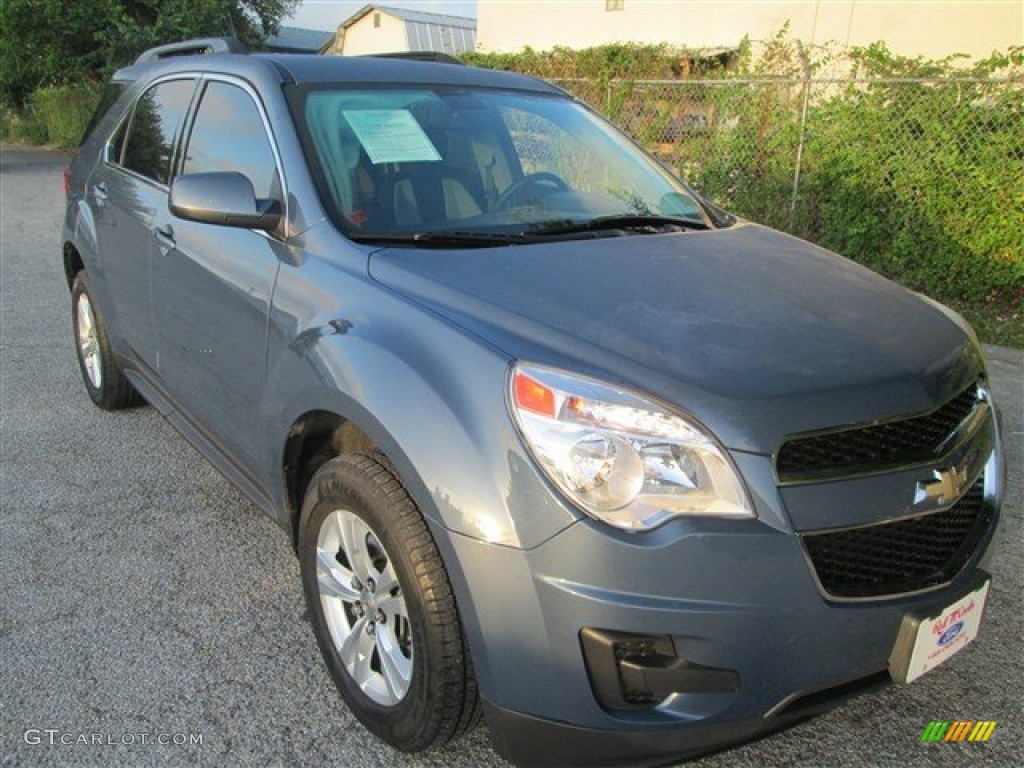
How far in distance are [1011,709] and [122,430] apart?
13.5 feet

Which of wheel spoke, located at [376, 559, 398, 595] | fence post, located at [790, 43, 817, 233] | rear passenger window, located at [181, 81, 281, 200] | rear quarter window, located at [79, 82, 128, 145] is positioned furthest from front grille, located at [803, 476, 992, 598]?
fence post, located at [790, 43, 817, 233]

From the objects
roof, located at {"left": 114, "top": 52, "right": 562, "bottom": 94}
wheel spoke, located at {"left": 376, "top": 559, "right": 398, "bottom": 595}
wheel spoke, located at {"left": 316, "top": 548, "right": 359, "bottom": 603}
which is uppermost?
roof, located at {"left": 114, "top": 52, "right": 562, "bottom": 94}

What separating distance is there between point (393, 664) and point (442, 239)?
121 cm

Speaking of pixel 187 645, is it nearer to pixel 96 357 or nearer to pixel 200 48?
pixel 96 357

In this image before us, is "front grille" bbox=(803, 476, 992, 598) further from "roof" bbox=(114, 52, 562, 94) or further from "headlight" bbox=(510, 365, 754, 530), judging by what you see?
"roof" bbox=(114, 52, 562, 94)

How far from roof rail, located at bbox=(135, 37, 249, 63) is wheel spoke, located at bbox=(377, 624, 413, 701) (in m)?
2.56

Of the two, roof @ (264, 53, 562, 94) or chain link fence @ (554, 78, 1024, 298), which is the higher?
roof @ (264, 53, 562, 94)

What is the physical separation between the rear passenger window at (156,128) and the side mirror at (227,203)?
1.05 metres

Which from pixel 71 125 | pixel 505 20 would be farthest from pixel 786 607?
pixel 505 20

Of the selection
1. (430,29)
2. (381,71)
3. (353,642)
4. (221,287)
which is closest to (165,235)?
(221,287)

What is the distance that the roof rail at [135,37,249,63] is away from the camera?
3783 mm

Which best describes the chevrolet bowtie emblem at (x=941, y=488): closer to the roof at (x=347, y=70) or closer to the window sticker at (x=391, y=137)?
the window sticker at (x=391, y=137)

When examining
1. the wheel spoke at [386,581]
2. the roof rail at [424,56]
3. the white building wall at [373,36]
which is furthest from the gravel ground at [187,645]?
the white building wall at [373,36]

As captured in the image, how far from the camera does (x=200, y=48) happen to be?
416 centimetres
